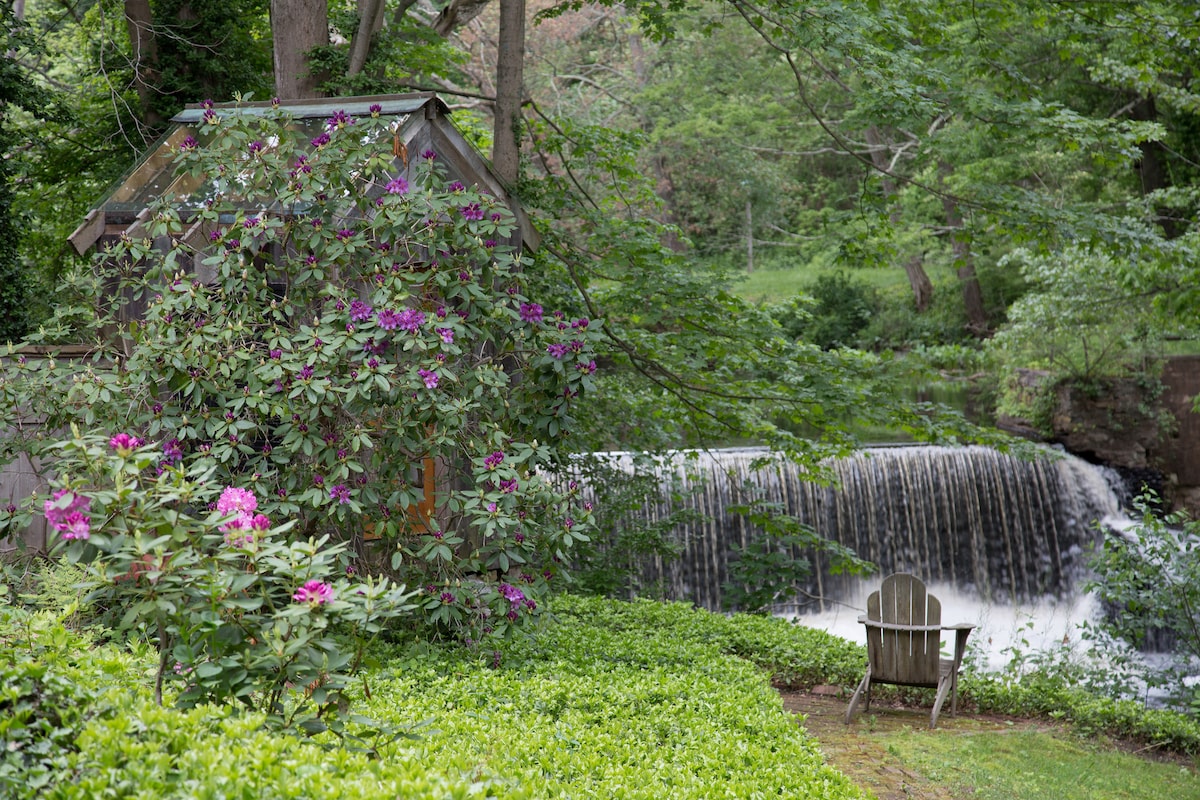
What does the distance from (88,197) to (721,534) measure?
7.85 m

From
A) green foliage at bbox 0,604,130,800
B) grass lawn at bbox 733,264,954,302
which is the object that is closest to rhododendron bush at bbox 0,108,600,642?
green foliage at bbox 0,604,130,800

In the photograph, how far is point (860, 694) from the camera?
266 inches

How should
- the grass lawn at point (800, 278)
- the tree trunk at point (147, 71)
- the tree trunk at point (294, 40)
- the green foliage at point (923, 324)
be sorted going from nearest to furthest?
1. the tree trunk at point (294, 40)
2. the tree trunk at point (147, 71)
3. the green foliage at point (923, 324)
4. the grass lawn at point (800, 278)

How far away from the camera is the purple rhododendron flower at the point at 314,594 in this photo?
2564 millimetres

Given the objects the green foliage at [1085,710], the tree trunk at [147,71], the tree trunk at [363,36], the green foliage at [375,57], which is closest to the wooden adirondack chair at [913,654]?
the green foliage at [1085,710]

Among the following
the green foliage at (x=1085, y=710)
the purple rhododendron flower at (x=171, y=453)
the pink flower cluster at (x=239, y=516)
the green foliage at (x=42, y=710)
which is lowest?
the green foliage at (x=1085, y=710)

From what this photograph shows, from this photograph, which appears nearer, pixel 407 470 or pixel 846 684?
pixel 407 470

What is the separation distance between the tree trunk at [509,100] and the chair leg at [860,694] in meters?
4.18

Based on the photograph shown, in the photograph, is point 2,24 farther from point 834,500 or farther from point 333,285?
point 834,500

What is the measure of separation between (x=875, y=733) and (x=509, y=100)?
16.3 ft

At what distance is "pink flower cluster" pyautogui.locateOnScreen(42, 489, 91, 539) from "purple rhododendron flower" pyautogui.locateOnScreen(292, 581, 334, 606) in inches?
20.6

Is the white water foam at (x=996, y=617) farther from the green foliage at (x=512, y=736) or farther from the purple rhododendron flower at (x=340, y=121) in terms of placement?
the purple rhododendron flower at (x=340, y=121)

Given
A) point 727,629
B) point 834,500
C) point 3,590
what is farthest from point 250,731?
point 834,500

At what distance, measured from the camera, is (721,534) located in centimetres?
1195
